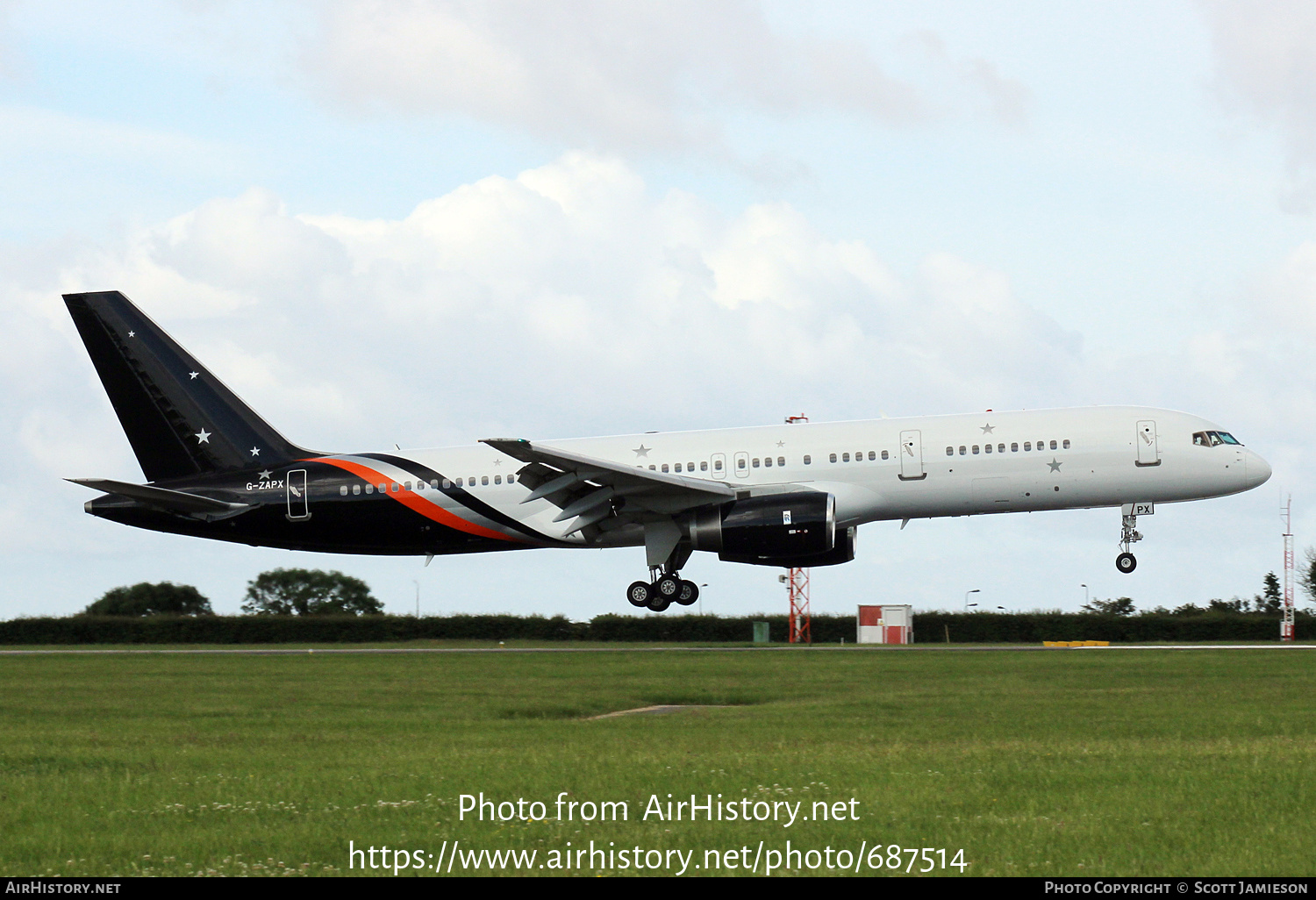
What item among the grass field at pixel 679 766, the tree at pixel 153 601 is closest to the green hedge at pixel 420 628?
the tree at pixel 153 601

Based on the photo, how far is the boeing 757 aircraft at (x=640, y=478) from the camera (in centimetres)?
3625

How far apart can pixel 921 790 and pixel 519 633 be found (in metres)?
46.1

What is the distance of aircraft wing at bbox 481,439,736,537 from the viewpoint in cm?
3547

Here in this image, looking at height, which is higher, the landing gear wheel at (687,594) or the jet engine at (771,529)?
the jet engine at (771,529)

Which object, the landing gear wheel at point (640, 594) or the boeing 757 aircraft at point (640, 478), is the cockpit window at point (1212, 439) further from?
the landing gear wheel at point (640, 594)

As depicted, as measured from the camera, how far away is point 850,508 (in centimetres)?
3694

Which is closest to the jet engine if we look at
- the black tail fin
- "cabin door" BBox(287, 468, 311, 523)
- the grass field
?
the grass field

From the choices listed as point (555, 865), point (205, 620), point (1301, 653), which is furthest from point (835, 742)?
point (205, 620)

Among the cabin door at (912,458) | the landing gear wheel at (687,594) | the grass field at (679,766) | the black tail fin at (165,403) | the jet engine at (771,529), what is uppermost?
the black tail fin at (165,403)

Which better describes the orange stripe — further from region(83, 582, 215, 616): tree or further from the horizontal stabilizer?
region(83, 582, 215, 616): tree

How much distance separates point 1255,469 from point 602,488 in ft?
55.6

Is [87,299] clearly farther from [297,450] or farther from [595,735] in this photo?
[595,735]

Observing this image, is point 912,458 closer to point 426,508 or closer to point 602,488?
point 602,488

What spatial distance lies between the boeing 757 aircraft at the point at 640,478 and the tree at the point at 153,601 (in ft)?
113
